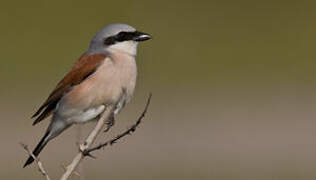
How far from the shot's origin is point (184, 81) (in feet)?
45.8

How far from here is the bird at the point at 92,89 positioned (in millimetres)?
5082

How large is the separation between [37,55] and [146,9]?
8.38 ft

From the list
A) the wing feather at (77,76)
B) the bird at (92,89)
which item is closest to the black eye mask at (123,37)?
the bird at (92,89)


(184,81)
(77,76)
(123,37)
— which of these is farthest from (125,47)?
(184,81)

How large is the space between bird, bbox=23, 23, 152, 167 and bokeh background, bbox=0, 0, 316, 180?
10.0 feet

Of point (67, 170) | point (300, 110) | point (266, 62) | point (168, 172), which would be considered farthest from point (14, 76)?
point (67, 170)

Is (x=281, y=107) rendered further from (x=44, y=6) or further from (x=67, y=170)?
(x=67, y=170)


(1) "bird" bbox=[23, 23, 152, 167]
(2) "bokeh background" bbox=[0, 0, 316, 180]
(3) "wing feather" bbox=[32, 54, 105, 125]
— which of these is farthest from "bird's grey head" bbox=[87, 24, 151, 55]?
(2) "bokeh background" bbox=[0, 0, 316, 180]

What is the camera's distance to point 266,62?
49.8ft

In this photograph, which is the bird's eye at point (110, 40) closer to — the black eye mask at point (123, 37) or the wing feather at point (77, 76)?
the black eye mask at point (123, 37)

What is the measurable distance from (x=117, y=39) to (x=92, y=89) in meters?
0.39

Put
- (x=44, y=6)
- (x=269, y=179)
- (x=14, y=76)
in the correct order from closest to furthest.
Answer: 1. (x=269, y=179)
2. (x=14, y=76)
3. (x=44, y=6)

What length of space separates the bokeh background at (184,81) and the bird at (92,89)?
3054mm

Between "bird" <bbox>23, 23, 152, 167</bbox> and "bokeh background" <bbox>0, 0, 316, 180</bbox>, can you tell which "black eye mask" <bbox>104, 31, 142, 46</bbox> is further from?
"bokeh background" <bbox>0, 0, 316, 180</bbox>
